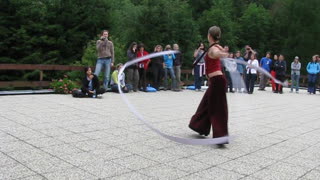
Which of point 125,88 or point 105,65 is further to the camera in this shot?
point 125,88

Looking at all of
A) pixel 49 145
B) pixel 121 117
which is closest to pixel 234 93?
pixel 121 117

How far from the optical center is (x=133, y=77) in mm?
15406

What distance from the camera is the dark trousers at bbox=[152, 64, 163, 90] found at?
16391mm

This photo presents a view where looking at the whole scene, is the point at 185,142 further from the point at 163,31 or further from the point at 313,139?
the point at 163,31

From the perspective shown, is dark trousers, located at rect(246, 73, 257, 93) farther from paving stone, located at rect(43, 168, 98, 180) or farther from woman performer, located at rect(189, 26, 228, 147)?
paving stone, located at rect(43, 168, 98, 180)

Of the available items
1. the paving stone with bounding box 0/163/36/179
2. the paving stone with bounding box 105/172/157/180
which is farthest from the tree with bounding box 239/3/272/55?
the paving stone with bounding box 0/163/36/179

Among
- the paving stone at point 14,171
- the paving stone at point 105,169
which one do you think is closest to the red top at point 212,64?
the paving stone at point 105,169

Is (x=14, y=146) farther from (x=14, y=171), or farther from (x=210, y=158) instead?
(x=210, y=158)

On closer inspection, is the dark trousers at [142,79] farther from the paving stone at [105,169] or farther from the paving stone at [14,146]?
the paving stone at [105,169]

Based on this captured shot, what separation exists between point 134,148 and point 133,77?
9.56 metres

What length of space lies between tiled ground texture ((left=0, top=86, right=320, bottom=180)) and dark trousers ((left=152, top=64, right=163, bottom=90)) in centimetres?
653

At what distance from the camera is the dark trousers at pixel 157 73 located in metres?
16.4

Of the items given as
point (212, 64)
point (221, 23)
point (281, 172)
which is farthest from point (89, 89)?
point (221, 23)

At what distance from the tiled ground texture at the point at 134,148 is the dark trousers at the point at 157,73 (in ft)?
21.4
